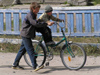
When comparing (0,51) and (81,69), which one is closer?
(81,69)

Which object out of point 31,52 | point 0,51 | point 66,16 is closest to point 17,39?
point 0,51

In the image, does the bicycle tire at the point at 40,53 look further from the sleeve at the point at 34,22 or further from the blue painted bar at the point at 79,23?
the blue painted bar at the point at 79,23

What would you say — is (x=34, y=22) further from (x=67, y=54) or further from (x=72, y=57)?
(x=72, y=57)

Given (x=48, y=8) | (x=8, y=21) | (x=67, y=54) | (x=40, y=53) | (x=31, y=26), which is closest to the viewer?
(x=31, y=26)

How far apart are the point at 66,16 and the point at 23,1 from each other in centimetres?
488

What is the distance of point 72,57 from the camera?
18.2 feet

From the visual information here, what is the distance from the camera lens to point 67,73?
5.38 metres

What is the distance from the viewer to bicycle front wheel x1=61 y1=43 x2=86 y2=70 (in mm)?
5477

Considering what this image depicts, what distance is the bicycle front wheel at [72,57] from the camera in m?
5.48

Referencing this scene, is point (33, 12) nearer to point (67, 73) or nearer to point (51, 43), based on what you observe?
point (51, 43)

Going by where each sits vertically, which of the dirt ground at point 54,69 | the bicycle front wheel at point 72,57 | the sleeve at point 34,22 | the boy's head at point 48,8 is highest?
the boy's head at point 48,8

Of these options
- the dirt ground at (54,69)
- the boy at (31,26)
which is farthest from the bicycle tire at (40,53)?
the boy at (31,26)

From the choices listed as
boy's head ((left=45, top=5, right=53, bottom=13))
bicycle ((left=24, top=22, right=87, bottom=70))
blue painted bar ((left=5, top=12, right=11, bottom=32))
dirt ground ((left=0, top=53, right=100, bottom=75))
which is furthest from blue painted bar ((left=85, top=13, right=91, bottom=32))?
blue painted bar ((left=5, top=12, right=11, bottom=32))

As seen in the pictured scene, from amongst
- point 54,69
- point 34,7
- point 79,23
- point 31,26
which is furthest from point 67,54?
point 79,23
